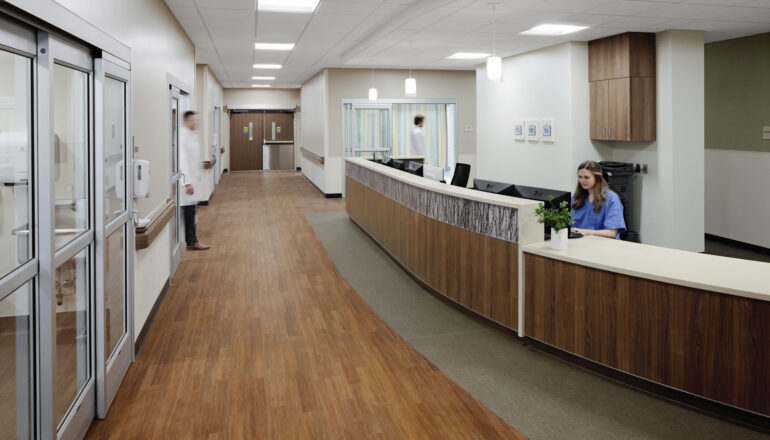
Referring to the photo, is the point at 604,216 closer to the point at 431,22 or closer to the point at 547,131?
the point at 431,22

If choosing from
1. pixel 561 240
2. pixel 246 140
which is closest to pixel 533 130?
pixel 561 240

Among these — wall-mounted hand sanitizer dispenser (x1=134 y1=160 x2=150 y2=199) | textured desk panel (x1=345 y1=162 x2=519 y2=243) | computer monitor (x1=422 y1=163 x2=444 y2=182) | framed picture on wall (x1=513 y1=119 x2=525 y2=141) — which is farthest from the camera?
framed picture on wall (x1=513 y1=119 x2=525 y2=141)

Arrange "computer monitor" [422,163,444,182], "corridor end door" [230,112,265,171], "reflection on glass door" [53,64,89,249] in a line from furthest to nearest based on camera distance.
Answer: "corridor end door" [230,112,265,171]
"computer monitor" [422,163,444,182]
"reflection on glass door" [53,64,89,249]

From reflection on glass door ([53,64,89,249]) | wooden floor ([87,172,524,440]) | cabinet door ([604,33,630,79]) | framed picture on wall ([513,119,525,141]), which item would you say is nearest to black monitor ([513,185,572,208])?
wooden floor ([87,172,524,440])

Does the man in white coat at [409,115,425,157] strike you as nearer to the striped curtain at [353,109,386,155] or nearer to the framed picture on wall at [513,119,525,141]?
the framed picture on wall at [513,119,525,141]

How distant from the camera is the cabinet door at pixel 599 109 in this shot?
25.6ft

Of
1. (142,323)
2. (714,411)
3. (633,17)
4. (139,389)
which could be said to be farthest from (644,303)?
(633,17)

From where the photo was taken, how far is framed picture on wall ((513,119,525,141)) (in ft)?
30.3

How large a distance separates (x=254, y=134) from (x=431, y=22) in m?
14.6

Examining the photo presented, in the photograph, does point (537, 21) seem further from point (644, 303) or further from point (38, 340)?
point (38, 340)

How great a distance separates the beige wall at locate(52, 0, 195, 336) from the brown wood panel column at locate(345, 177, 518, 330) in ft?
7.48

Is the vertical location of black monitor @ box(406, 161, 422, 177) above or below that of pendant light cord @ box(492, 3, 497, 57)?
below

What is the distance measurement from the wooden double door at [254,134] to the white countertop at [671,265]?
685 inches

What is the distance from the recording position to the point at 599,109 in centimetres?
789
